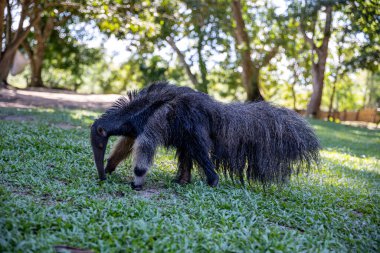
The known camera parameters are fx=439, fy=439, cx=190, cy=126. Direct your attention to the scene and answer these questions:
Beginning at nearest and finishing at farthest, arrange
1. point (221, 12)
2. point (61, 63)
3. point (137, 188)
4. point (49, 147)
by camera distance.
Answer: point (137, 188) < point (49, 147) < point (221, 12) < point (61, 63)

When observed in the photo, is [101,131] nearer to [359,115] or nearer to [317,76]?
[317,76]

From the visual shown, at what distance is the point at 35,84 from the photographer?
26.9m

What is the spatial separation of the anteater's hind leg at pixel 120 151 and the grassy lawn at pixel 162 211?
0.72ft

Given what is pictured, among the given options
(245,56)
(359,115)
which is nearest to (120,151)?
(245,56)

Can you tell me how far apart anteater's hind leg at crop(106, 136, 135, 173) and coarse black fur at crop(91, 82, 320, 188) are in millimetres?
296

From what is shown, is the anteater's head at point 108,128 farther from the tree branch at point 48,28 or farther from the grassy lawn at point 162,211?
the tree branch at point 48,28

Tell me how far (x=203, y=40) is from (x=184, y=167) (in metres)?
14.0

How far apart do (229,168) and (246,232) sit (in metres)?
1.78

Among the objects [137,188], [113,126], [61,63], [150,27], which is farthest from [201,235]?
[61,63]

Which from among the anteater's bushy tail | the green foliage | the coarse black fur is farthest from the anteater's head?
the green foliage

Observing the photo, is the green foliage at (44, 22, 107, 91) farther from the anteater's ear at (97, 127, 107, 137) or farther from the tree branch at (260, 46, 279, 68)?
the anteater's ear at (97, 127, 107, 137)

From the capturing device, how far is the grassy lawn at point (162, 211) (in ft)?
→ 11.3

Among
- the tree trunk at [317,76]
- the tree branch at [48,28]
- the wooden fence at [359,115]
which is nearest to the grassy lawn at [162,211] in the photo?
the tree trunk at [317,76]

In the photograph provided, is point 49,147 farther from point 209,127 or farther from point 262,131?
point 262,131
